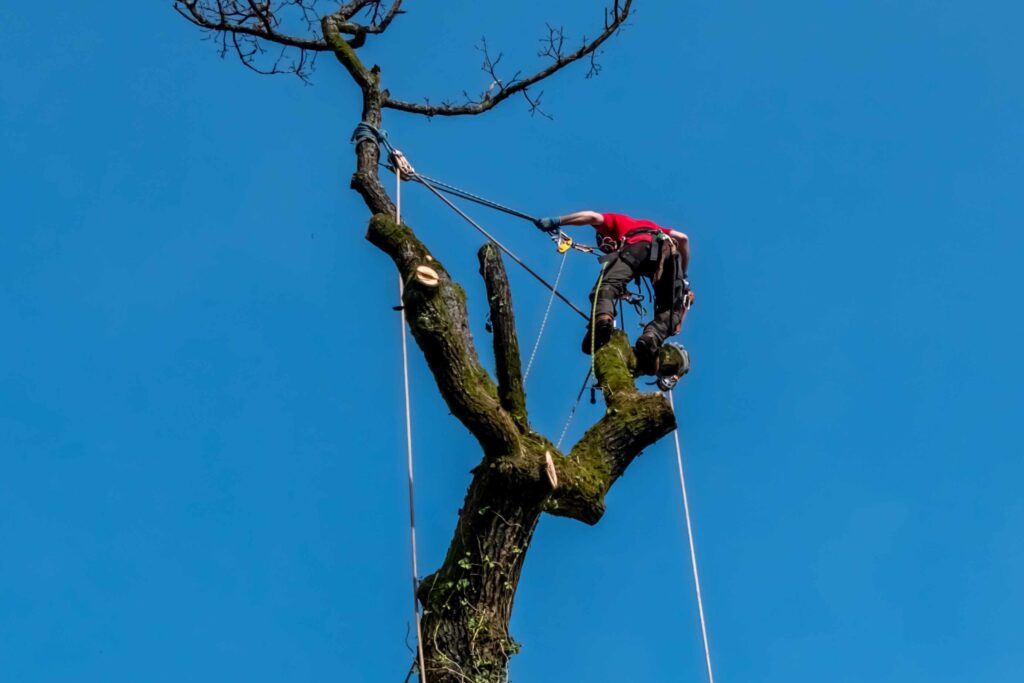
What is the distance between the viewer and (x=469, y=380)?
474 centimetres

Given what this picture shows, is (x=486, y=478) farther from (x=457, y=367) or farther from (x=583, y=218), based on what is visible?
(x=583, y=218)

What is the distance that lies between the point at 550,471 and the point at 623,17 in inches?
152

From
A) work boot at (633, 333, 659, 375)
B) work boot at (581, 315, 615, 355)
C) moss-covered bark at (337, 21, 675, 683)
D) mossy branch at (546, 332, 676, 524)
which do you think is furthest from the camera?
work boot at (633, 333, 659, 375)

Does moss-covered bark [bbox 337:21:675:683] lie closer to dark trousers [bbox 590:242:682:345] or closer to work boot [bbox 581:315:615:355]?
work boot [bbox 581:315:615:355]

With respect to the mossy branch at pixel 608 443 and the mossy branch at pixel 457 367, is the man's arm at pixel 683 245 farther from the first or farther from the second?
the mossy branch at pixel 457 367

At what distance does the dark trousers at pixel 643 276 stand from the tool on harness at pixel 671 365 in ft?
0.25

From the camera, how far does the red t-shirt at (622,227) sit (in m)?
6.61

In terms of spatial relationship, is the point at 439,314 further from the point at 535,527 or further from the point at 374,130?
the point at 374,130

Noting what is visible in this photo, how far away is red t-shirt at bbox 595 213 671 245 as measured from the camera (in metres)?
6.61

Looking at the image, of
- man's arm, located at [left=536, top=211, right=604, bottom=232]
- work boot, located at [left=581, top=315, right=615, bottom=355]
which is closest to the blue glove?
man's arm, located at [left=536, top=211, right=604, bottom=232]

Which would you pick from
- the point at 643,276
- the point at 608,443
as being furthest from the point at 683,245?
the point at 608,443

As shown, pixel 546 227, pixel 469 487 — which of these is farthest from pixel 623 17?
pixel 469 487

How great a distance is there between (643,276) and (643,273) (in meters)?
0.05

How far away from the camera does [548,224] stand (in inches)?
276
